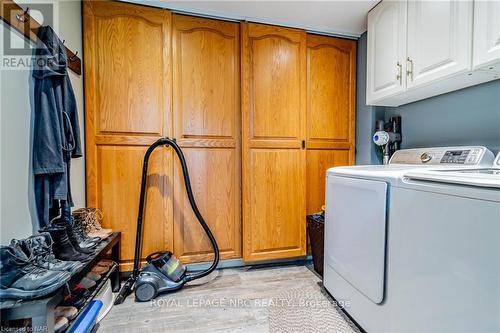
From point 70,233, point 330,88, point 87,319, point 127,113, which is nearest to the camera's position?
point 87,319

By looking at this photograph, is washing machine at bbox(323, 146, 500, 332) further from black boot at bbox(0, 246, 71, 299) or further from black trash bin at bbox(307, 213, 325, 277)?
black boot at bbox(0, 246, 71, 299)

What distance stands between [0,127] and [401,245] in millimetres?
1867

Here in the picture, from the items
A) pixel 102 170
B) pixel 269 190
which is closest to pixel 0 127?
pixel 102 170

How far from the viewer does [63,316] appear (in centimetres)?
115

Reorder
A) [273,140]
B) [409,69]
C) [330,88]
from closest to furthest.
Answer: [409,69], [273,140], [330,88]

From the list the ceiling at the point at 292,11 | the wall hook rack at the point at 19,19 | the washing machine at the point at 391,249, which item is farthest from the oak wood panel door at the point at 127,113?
the washing machine at the point at 391,249

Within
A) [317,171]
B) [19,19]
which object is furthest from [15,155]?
[317,171]

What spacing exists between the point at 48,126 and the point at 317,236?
199 cm

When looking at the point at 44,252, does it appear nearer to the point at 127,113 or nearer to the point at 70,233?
the point at 70,233

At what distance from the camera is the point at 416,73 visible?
5.08 ft

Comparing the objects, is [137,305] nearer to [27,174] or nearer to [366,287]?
[27,174]

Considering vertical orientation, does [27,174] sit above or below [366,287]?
above

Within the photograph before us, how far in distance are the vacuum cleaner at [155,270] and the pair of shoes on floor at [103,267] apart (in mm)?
169

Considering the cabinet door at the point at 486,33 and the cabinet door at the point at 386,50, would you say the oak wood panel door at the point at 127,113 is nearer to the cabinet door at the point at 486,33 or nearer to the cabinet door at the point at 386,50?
the cabinet door at the point at 386,50
